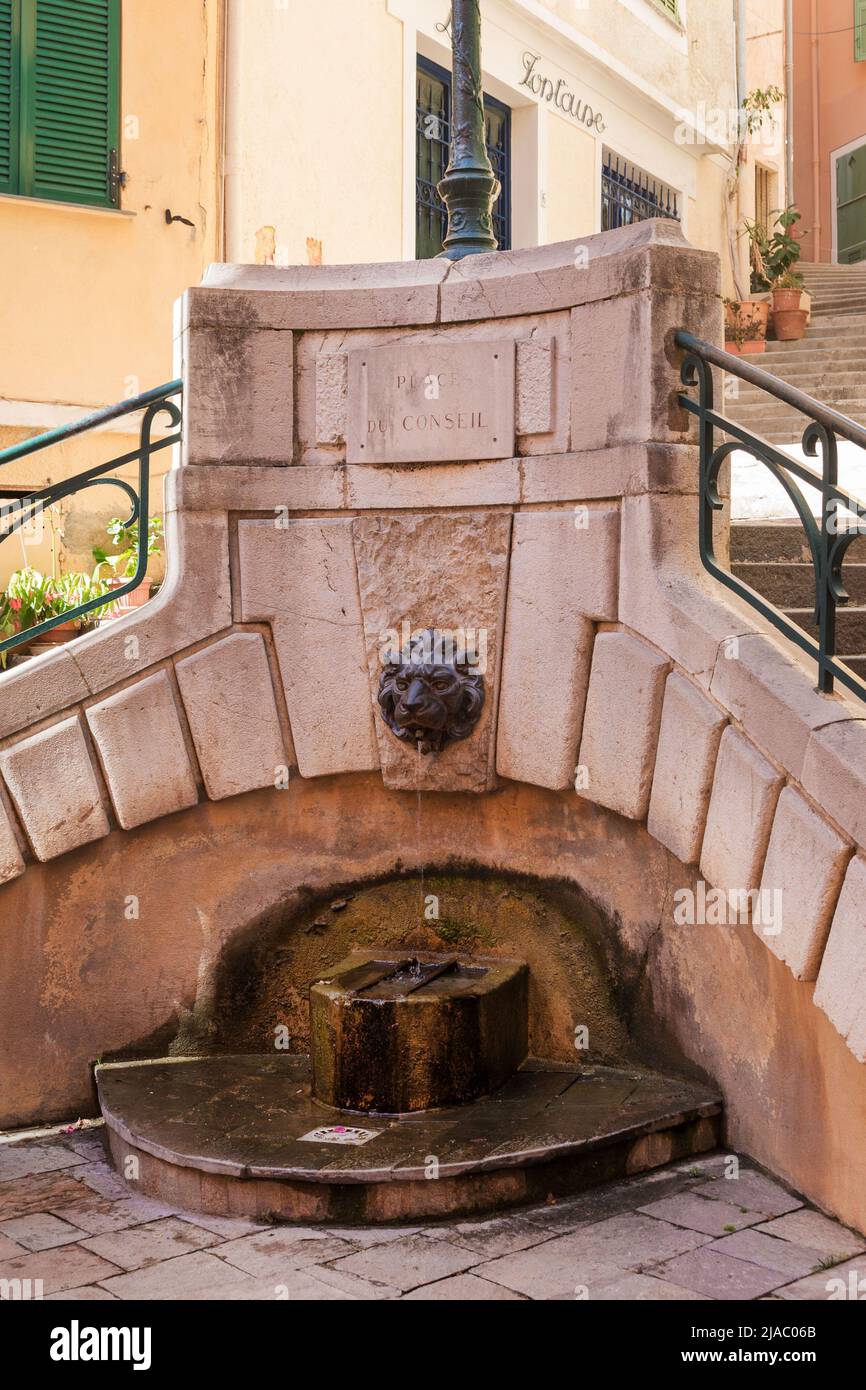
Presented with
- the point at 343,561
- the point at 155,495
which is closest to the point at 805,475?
the point at 343,561

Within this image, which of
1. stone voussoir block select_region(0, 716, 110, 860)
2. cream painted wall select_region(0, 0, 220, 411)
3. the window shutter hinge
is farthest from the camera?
the window shutter hinge

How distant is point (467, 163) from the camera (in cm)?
522

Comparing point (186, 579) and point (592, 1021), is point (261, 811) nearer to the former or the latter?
point (186, 579)

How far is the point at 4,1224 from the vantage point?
4109 mm

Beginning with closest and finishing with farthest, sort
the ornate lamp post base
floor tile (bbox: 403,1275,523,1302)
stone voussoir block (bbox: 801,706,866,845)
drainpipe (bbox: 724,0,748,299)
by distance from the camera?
floor tile (bbox: 403,1275,523,1302), stone voussoir block (bbox: 801,706,866,845), the ornate lamp post base, drainpipe (bbox: 724,0,748,299)

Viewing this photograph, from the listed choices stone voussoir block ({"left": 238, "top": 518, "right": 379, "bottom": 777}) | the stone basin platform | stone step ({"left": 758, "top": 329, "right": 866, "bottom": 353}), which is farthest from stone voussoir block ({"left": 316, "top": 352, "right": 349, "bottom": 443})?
stone step ({"left": 758, "top": 329, "right": 866, "bottom": 353})

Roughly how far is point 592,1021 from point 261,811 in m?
1.39

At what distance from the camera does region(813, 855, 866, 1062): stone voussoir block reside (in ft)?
12.3

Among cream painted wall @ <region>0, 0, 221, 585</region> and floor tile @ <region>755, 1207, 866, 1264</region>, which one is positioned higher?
cream painted wall @ <region>0, 0, 221, 585</region>

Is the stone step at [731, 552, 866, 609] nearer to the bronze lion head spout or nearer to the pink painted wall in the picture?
the bronze lion head spout

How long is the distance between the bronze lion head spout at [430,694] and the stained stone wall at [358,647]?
58 millimetres

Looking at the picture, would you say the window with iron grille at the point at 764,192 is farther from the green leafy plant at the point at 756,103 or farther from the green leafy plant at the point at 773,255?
the green leafy plant at the point at 773,255

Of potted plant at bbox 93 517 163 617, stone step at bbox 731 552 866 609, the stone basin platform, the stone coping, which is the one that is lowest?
the stone basin platform

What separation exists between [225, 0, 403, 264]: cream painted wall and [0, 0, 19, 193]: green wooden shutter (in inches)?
51.9
